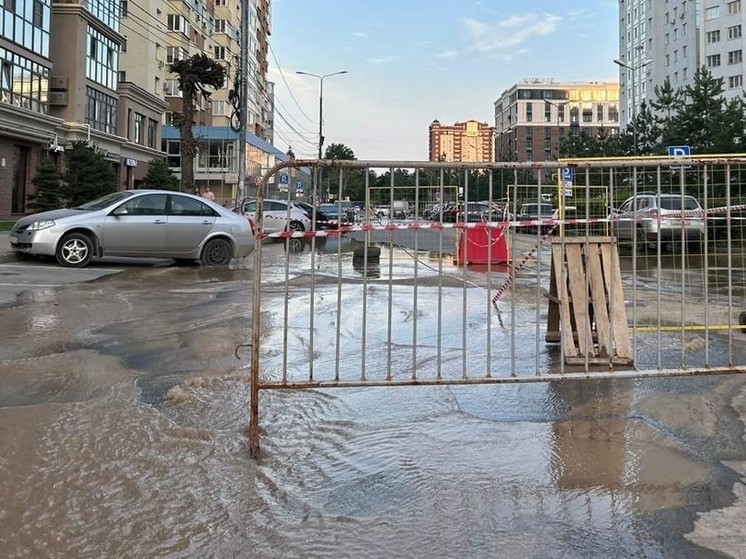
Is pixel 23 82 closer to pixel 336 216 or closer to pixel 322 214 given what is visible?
pixel 322 214

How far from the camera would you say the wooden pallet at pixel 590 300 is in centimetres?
541

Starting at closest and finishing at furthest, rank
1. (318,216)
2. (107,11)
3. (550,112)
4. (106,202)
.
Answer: (318,216)
(106,202)
(107,11)
(550,112)

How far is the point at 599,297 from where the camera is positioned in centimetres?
577

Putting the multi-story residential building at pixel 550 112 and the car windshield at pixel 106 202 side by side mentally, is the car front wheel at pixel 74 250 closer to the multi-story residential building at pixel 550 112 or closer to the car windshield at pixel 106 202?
the car windshield at pixel 106 202

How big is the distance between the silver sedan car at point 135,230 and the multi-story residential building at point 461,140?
109m

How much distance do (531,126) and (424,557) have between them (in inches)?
5781

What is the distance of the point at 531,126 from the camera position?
14138 centimetres

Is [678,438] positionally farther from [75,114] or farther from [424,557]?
[75,114]

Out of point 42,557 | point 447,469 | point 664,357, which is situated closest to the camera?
point 42,557

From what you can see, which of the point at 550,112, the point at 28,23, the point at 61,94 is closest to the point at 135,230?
the point at 28,23

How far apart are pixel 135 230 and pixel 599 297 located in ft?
32.4

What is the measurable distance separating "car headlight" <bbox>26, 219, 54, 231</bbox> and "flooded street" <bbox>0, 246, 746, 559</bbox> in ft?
24.5

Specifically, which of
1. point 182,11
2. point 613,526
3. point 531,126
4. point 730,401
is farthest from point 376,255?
point 531,126

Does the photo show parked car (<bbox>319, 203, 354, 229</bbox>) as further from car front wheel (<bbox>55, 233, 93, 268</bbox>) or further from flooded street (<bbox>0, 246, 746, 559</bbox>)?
car front wheel (<bbox>55, 233, 93, 268</bbox>)
